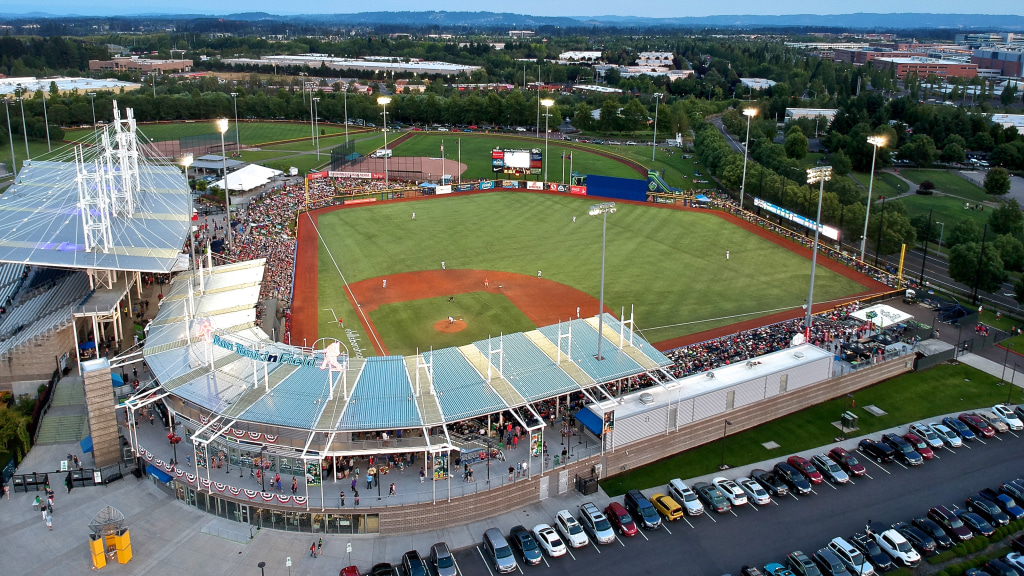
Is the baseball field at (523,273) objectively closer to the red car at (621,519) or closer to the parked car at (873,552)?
the red car at (621,519)

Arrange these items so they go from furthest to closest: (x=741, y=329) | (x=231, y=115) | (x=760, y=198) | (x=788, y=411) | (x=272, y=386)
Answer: (x=231, y=115)
(x=760, y=198)
(x=741, y=329)
(x=788, y=411)
(x=272, y=386)

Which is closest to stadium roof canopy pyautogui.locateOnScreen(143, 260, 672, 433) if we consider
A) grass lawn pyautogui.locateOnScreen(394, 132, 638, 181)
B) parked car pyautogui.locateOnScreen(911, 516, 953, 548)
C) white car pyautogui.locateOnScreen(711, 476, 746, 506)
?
white car pyautogui.locateOnScreen(711, 476, 746, 506)

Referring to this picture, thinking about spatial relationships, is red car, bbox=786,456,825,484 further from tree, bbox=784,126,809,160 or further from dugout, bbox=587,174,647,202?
tree, bbox=784,126,809,160

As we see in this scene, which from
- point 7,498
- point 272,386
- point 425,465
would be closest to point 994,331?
point 425,465

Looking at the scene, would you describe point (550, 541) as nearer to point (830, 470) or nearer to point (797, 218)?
point (830, 470)

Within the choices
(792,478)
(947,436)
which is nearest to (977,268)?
(947,436)

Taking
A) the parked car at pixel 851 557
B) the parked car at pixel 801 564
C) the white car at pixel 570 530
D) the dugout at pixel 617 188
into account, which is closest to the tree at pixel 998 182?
the dugout at pixel 617 188

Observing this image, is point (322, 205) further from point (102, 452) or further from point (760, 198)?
point (102, 452)
